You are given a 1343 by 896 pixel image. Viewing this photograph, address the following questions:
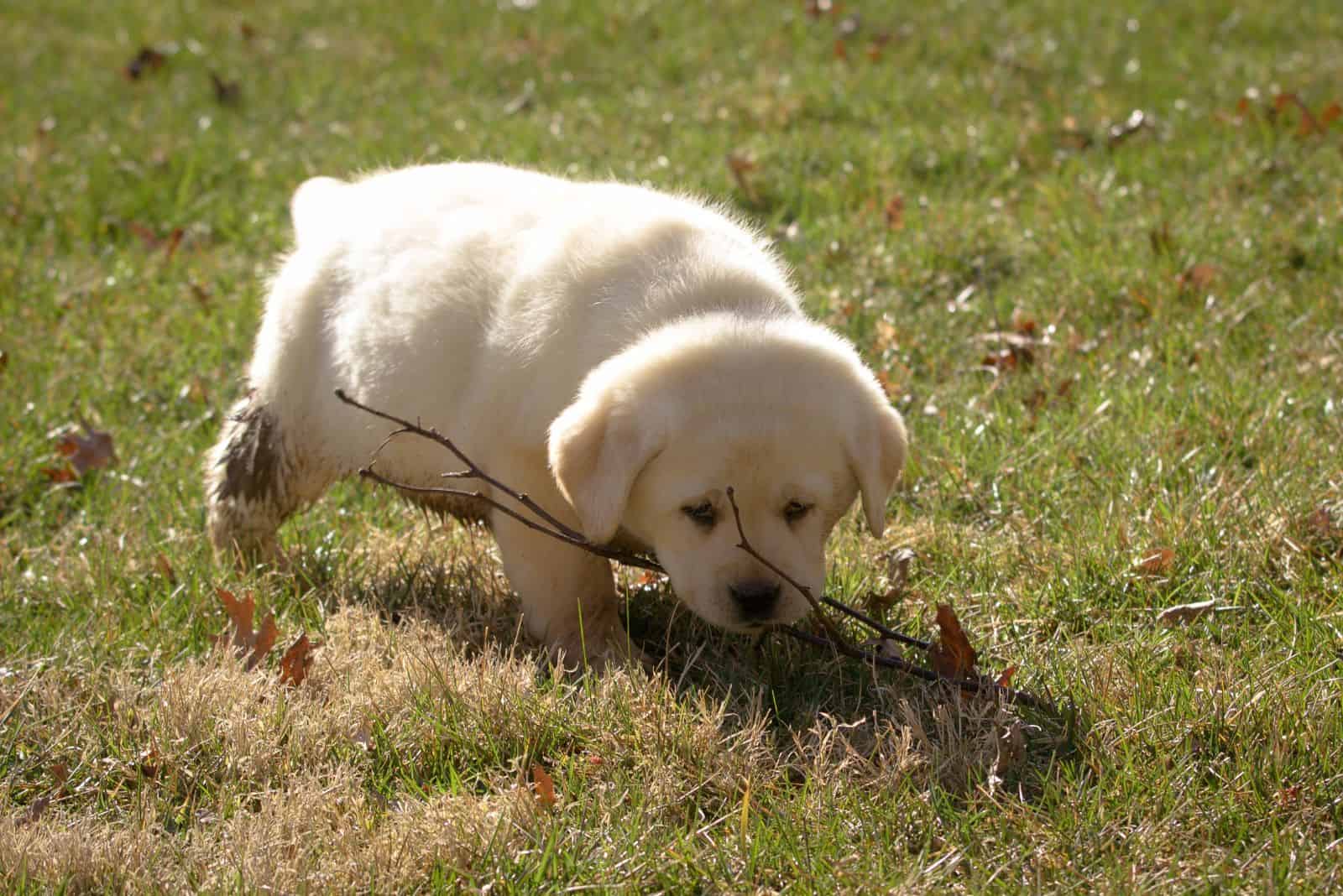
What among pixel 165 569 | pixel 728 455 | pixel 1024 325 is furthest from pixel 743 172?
pixel 728 455

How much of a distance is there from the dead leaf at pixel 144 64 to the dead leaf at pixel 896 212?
5521 millimetres

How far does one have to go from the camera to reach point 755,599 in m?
3.40

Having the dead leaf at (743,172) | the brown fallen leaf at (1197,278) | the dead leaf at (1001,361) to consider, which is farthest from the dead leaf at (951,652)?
the dead leaf at (743,172)

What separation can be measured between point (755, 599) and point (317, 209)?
90.3 inches

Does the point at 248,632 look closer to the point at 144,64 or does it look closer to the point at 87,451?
the point at 87,451

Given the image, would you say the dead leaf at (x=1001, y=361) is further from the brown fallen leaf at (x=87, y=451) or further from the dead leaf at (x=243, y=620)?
the brown fallen leaf at (x=87, y=451)

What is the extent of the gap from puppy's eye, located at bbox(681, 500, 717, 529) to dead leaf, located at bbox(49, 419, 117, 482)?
8.69 feet

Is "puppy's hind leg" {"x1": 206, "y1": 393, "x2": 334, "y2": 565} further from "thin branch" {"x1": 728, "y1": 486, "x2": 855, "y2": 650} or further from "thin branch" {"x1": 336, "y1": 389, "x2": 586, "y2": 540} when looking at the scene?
"thin branch" {"x1": 728, "y1": 486, "x2": 855, "y2": 650}

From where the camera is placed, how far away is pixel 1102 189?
271 inches

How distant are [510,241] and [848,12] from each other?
6308 millimetres

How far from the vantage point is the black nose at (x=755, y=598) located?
3.39m

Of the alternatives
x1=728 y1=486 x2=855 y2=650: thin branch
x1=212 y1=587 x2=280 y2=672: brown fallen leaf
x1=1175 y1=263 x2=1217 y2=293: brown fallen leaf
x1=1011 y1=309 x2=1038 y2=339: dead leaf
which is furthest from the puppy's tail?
x1=1175 y1=263 x2=1217 y2=293: brown fallen leaf

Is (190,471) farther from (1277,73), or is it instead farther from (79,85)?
(1277,73)

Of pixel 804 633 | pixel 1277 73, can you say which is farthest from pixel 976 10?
pixel 804 633
